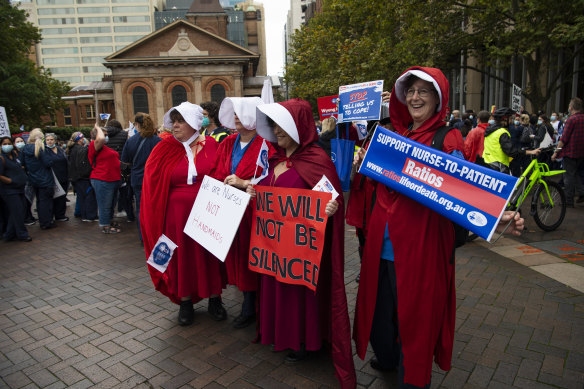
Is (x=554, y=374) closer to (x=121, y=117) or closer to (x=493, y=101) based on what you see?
(x=493, y=101)

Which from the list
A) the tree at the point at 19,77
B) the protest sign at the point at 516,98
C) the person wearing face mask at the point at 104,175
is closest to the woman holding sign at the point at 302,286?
the person wearing face mask at the point at 104,175

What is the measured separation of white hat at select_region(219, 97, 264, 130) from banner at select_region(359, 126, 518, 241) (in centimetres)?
159

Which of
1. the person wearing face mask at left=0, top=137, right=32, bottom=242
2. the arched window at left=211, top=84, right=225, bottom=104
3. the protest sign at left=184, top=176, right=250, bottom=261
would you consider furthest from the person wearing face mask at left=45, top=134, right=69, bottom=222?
the arched window at left=211, top=84, right=225, bottom=104

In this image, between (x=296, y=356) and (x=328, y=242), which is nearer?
(x=328, y=242)

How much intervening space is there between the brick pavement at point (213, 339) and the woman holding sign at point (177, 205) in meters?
0.53

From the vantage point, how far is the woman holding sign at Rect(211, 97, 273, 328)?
12.2 ft

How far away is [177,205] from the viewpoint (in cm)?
384

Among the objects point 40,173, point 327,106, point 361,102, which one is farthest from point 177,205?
point 40,173

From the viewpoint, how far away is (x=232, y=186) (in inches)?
136

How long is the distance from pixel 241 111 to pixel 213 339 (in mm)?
2172

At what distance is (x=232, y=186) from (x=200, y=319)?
1.64m

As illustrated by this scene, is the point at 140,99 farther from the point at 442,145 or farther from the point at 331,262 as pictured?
the point at 442,145

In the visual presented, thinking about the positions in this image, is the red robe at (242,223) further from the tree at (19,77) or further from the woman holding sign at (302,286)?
the tree at (19,77)

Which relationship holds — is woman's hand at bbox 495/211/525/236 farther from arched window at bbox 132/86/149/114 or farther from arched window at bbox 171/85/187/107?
arched window at bbox 132/86/149/114
